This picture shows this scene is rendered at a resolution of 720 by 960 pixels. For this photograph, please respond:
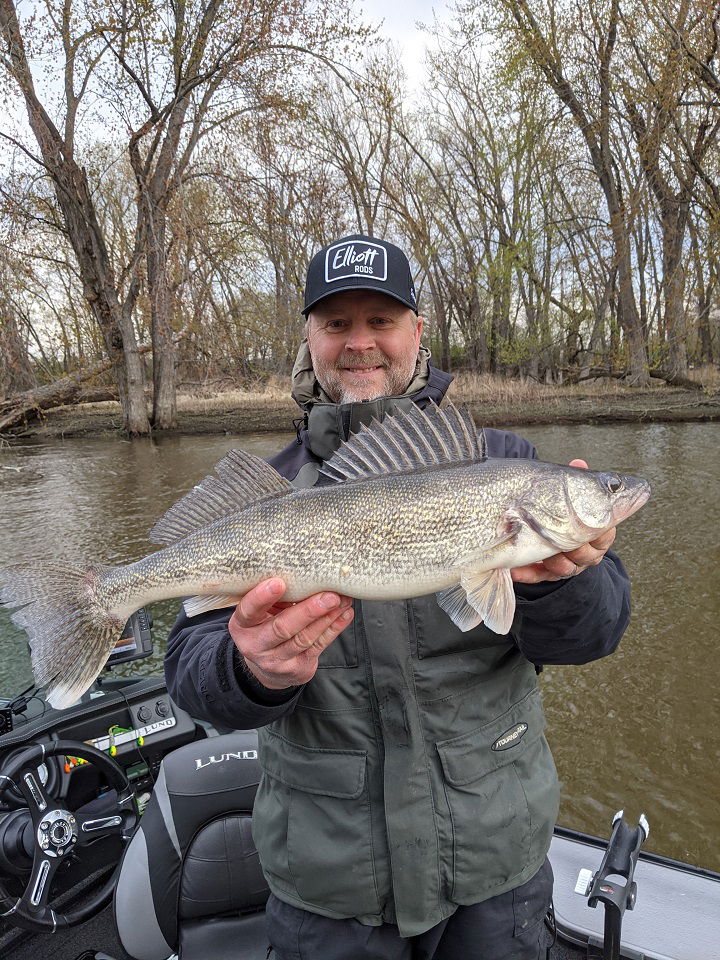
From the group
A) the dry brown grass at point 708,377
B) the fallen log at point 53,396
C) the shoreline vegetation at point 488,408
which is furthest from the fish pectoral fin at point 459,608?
the dry brown grass at point 708,377

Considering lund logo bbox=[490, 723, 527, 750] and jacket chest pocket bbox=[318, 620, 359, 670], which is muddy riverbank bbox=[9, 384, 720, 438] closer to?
jacket chest pocket bbox=[318, 620, 359, 670]

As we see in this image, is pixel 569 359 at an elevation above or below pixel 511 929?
above

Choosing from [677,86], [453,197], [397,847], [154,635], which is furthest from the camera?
[453,197]

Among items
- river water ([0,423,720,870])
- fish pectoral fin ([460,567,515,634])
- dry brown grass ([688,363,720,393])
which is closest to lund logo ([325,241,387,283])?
fish pectoral fin ([460,567,515,634])

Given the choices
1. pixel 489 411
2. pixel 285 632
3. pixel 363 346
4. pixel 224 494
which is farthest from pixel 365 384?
pixel 489 411

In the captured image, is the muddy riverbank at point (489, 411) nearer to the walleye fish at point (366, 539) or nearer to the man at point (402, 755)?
the walleye fish at point (366, 539)

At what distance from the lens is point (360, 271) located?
2.38 m

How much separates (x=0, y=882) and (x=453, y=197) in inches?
1107

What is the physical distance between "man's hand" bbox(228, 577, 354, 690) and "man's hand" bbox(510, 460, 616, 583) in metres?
0.55

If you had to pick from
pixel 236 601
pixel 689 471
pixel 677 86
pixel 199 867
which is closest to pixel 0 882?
pixel 199 867

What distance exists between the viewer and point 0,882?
2566 millimetres

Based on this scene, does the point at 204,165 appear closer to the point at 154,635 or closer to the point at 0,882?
the point at 154,635

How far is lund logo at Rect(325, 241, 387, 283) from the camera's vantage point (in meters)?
2.39

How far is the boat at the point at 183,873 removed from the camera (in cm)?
231
